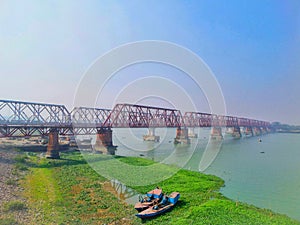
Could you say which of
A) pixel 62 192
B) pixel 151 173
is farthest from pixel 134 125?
pixel 62 192

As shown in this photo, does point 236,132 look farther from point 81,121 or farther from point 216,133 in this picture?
point 81,121

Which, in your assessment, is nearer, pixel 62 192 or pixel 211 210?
pixel 211 210

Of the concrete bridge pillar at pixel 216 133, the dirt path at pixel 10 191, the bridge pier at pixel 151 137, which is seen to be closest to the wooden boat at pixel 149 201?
the dirt path at pixel 10 191

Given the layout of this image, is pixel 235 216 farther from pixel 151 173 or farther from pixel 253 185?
pixel 151 173

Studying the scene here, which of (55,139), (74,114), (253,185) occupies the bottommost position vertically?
(253,185)

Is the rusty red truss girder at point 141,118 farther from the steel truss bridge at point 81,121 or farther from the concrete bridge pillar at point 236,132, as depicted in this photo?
the concrete bridge pillar at point 236,132

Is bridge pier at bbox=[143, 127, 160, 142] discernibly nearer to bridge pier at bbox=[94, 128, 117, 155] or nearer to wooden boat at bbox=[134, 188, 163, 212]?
bridge pier at bbox=[94, 128, 117, 155]

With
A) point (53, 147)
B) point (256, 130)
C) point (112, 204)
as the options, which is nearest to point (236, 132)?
point (256, 130)

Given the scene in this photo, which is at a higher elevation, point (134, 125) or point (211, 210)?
point (134, 125)

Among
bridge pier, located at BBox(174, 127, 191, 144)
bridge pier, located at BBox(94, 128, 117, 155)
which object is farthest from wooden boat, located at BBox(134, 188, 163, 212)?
bridge pier, located at BBox(174, 127, 191, 144)
